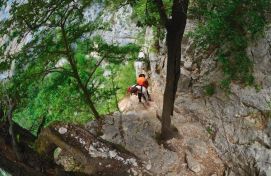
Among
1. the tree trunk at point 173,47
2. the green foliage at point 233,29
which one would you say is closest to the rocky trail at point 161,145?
the tree trunk at point 173,47

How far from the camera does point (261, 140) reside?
38.5 ft

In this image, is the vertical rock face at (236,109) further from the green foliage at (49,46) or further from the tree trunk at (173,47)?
the green foliage at (49,46)

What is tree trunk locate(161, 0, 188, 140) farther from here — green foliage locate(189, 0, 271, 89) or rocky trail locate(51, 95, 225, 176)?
green foliage locate(189, 0, 271, 89)

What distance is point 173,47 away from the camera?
1115 centimetres

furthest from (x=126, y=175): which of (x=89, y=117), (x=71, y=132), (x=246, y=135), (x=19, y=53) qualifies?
(x=89, y=117)

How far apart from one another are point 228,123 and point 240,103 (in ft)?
2.53

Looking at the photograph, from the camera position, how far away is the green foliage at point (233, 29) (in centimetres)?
1352

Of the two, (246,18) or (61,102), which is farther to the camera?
(61,102)

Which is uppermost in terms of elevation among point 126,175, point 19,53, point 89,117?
point 19,53

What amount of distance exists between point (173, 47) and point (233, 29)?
4010 mm

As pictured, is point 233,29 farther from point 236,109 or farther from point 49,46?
point 49,46

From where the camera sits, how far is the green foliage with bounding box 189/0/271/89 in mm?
13516

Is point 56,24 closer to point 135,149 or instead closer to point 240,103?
point 135,149

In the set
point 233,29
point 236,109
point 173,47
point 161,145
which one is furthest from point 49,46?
point 233,29
